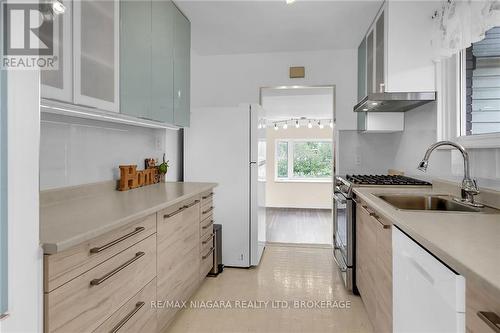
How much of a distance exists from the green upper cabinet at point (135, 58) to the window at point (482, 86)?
219cm

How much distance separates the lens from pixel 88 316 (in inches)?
44.9

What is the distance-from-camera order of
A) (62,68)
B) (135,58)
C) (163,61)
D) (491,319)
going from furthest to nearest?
(163,61) → (135,58) → (62,68) → (491,319)

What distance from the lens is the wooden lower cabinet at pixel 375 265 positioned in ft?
5.22

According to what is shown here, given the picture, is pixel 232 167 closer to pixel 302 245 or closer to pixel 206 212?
pixel 206 212

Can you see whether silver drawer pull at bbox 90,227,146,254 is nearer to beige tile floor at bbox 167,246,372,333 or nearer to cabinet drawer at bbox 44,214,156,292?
cabinet drawer at bbox 44,214,156,292

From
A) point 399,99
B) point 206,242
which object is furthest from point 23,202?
point 399,99

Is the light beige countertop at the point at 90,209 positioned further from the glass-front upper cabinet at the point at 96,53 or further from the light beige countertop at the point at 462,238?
the light beige countertop at the point at 462,238

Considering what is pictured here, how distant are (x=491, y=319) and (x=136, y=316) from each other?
4.65ft

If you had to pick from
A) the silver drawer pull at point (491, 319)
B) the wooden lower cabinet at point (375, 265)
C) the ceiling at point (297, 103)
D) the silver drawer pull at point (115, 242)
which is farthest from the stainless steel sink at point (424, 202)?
the ceiling at point (297, 103)

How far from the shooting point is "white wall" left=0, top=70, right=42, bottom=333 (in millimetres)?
782

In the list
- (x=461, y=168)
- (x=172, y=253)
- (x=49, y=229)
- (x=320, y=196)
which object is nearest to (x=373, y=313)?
(x=461, y=168)

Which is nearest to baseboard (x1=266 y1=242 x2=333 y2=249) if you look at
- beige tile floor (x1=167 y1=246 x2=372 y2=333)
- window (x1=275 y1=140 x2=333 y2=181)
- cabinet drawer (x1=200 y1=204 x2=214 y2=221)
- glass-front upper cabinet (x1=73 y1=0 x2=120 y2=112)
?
beige tile floor (x1=167 y1=246 x2=372 y2=333)

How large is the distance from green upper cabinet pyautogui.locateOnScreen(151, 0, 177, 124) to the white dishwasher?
182 centimetres

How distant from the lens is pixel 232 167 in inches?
124
